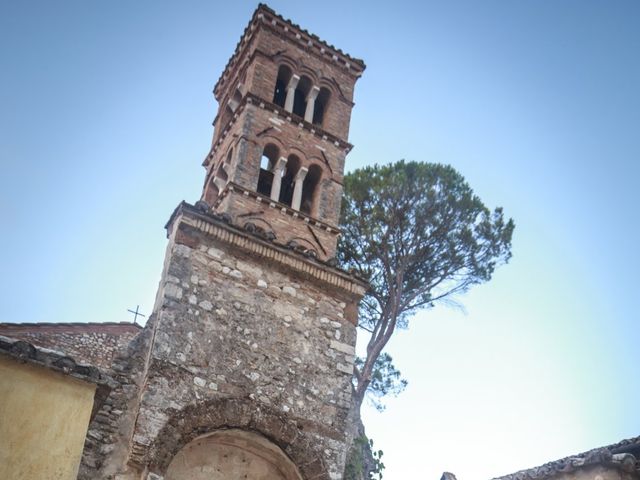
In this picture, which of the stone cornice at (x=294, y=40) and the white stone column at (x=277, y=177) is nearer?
the white stone column at (x=277, y=177)

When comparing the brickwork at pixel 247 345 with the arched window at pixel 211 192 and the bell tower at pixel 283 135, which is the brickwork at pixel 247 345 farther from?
the arched window at pixel 211 192

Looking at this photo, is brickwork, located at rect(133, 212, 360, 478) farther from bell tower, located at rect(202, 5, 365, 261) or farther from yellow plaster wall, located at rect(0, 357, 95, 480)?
yellow plaster wall, located at rect(0, 357, 95, 480)

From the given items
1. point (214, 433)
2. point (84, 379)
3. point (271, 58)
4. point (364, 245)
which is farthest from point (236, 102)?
point (84, 379)

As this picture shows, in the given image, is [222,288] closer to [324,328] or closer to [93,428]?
[324,328]

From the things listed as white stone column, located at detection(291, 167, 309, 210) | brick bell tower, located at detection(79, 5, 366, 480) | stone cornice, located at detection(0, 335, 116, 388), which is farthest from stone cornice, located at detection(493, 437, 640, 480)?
white stone column, located at detection(291, 167, 309, 210)

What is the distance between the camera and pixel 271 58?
16922 mm

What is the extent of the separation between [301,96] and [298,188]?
3.38m

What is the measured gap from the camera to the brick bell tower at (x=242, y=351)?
10.4 meters

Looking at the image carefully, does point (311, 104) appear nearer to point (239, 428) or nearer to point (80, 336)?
point (239, 428)

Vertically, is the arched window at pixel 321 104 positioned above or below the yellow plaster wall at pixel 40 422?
above

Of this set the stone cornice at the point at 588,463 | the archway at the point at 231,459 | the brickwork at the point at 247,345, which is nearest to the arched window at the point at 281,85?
the brickwork at the point at 247,345

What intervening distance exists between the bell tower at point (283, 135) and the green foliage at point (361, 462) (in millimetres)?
5222

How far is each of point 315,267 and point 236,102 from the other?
6.23 meters

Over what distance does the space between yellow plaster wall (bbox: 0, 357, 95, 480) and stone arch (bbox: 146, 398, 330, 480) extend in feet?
10.3
